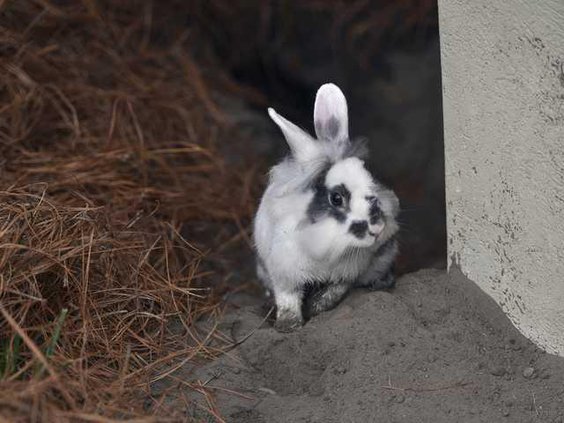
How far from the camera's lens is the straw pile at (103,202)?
3582 mm

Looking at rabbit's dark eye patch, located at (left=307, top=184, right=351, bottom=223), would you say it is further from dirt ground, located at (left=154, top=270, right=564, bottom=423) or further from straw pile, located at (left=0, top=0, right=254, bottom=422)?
straw pile, located at (left=0, top=0, right=254, bottom=422)

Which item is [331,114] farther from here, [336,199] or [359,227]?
[359,227]

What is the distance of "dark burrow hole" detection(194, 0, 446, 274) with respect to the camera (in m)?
6.67

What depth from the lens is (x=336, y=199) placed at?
3969 mm

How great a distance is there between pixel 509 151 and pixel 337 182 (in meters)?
0.64

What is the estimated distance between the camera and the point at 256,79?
700cm

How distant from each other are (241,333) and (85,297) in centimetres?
69

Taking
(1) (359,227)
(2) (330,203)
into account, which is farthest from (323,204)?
(1) (359,227)

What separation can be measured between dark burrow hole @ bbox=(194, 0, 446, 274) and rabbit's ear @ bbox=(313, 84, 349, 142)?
245 cm

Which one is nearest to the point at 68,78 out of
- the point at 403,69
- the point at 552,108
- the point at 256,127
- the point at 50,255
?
the point at 256,127

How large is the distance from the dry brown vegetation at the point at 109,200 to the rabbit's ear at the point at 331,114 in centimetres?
89

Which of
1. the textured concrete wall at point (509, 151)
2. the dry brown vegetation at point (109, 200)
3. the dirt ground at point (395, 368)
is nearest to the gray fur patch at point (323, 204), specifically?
the dirt ground at point (395, 368)

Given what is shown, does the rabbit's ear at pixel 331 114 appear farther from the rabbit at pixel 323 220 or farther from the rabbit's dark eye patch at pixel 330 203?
the rabbit's dark eye patch at pixel 330 203

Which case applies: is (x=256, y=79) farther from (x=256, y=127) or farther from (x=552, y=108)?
(x=552, y=108)
